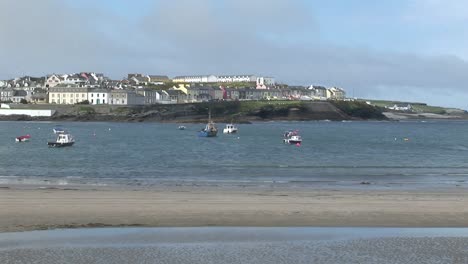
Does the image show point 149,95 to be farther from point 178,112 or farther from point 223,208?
point 223,208

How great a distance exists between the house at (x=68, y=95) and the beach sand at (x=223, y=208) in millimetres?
162952

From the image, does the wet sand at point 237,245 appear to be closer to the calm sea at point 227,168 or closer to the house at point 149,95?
the calm sea at point 227,168

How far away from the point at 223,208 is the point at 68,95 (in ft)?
570

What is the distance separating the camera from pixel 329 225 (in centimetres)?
1639

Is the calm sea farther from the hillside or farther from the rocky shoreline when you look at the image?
the hillside

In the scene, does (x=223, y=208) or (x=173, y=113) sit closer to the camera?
(x=223, y=208)

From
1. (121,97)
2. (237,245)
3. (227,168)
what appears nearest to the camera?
(237,245)

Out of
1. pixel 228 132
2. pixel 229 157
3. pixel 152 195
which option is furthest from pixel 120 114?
pixel 152 195

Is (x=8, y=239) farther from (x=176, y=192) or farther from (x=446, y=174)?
(x=446, y=174)

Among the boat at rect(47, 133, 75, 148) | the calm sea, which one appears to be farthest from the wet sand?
the boat at rect(47, 133, 75, 148)

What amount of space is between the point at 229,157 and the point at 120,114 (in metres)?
118

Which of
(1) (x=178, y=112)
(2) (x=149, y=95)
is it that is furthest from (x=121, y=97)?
(1) (x=178, y=112)

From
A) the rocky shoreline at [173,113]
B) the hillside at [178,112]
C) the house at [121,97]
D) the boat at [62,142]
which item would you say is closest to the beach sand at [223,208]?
the boat at [62,142]

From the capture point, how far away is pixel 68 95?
18625 centimetres
